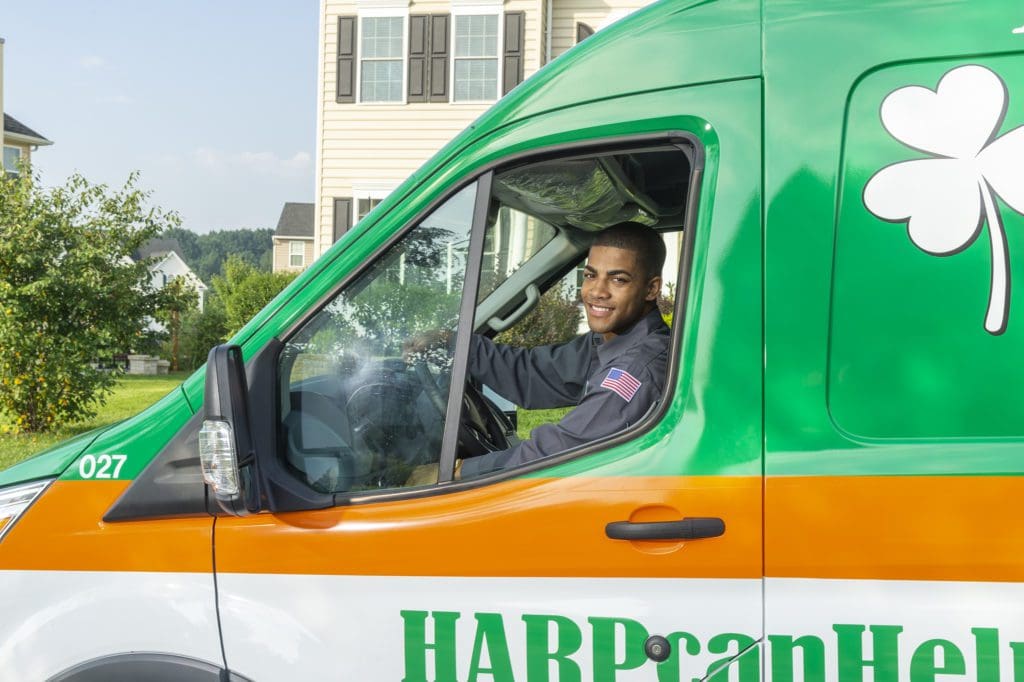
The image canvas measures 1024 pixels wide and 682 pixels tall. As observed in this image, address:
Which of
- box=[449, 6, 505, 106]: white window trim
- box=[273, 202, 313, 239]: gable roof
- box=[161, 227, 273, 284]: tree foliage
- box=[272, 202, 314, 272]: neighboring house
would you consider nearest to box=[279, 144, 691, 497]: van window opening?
box=[449, 6, 505, 106]: white window trim

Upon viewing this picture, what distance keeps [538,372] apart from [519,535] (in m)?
1.35

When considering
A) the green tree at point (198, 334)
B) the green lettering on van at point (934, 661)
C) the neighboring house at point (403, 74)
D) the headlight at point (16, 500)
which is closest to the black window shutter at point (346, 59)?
the neighboring house at point (403, 74)

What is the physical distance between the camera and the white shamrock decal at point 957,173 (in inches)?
69.0

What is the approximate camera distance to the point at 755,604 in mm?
1805

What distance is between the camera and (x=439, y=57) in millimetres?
16016

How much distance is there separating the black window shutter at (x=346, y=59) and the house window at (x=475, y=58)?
72.3 inches

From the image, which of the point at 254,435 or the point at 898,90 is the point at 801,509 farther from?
the point at 254,435

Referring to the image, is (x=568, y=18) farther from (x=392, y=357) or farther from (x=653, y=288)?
(x=392, y=357)

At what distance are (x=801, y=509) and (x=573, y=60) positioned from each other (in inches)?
41.6

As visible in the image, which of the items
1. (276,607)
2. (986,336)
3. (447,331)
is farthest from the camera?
(447,331)

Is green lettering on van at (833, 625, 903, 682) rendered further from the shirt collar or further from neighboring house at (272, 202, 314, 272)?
neighboring house at (272, 202, 314, 272)

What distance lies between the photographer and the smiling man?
2.12 metres

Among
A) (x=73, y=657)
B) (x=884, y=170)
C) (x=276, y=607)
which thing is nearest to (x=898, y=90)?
(x=884, y=170)

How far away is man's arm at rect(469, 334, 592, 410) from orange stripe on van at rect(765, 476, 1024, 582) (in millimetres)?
1449
